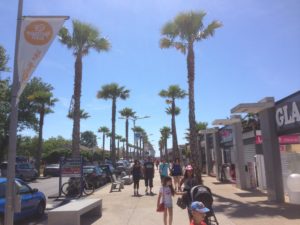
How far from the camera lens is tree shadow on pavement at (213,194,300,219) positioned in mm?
11117

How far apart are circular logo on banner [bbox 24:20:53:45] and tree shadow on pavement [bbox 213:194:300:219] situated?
23.6 ft

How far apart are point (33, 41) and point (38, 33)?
196 millimetres

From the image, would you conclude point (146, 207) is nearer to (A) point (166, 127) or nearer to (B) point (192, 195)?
(B) point (192, 195)

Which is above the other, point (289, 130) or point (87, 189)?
point (289, 130)

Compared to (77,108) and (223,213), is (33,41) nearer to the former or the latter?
(223,213)

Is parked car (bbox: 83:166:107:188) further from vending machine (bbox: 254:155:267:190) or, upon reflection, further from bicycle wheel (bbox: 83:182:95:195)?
vending machine (bbox: 254:155:267:190)

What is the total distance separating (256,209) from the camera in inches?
480

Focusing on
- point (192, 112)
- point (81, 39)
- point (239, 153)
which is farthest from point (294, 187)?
point (81, 39)

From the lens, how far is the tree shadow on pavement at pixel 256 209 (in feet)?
36.5

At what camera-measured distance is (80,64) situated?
77.6 ft

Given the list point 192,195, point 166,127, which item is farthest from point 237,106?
point 166,127

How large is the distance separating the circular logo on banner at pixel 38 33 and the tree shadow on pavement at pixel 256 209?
7.19 metres

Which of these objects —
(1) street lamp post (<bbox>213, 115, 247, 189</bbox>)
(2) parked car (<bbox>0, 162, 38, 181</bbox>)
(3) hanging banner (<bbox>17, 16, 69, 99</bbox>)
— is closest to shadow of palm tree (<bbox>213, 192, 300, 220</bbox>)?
(1) street lamp post (<bbox>213, 115, 247, 189</bbox>)

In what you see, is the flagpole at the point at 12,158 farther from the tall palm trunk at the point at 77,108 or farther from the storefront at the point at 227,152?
the storefront at the point at 227,152
